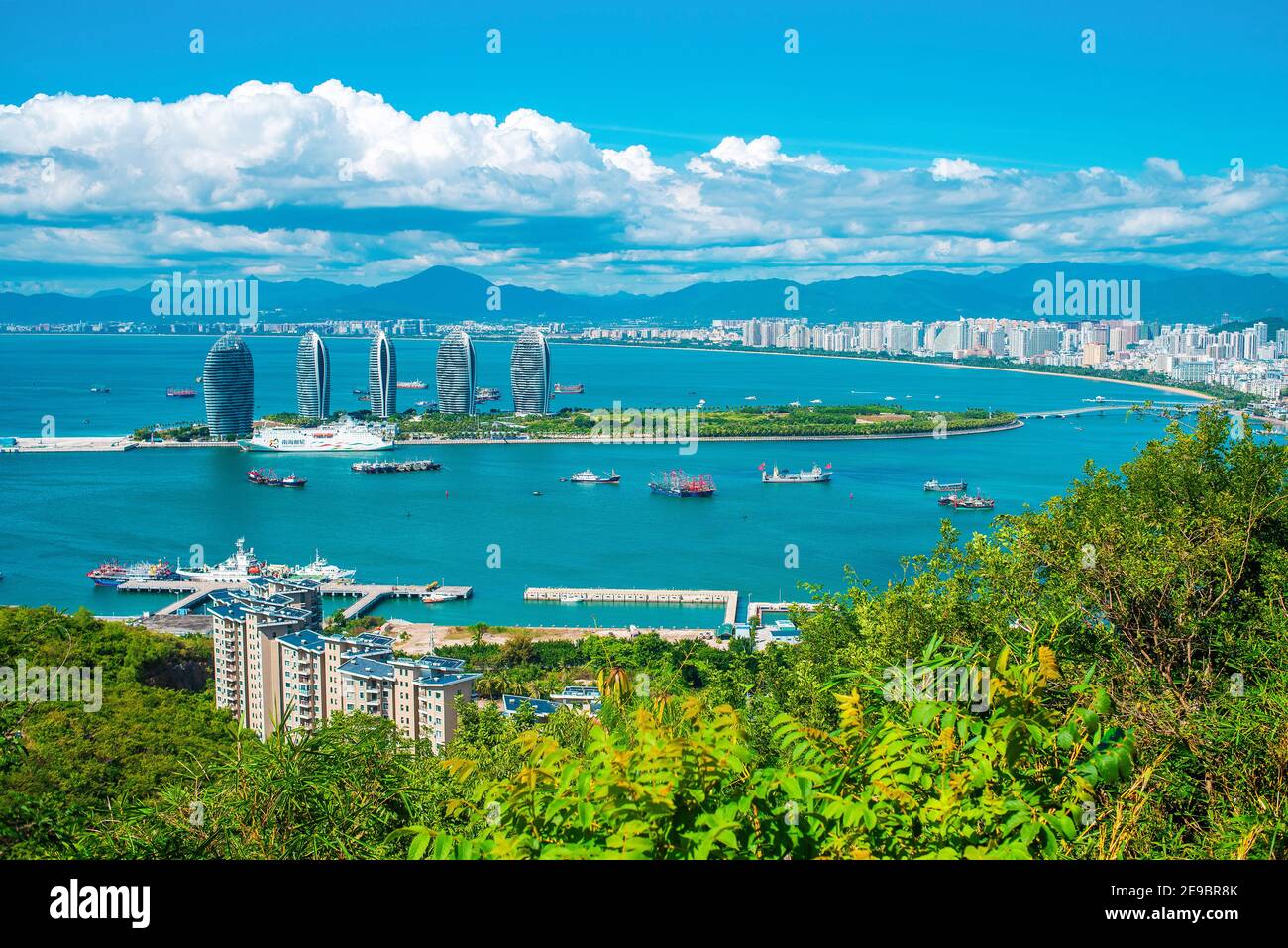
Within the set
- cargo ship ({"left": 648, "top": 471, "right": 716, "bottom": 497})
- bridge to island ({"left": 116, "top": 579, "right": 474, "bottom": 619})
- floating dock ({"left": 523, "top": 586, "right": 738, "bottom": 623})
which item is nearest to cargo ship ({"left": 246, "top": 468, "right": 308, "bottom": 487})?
cargo ship ({"left": 648, "top": 471, "right": 716, "bottom": 497})

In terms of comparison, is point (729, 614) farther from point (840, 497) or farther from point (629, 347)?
point (629, 347)


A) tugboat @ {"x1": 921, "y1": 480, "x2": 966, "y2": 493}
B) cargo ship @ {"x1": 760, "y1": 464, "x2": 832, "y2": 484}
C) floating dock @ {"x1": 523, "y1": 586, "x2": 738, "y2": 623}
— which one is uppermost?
cargo ship @ {"x1": 760, "y1": 464, "x2": 832, "y2": 484}

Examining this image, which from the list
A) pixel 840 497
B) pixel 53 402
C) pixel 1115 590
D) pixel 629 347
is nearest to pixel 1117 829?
pixel 1115 590

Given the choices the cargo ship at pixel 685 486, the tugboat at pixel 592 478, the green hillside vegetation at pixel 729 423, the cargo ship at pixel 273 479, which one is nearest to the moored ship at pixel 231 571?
the cargo ship at pixel 273 479

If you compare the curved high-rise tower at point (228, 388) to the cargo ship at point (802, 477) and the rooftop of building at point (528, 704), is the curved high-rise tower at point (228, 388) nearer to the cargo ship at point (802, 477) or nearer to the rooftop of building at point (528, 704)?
the cargo ship at point (802, 477)

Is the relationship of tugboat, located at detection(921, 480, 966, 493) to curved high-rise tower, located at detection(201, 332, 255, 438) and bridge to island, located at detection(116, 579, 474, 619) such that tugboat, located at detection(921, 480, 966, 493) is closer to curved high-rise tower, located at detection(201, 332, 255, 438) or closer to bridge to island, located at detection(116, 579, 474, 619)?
bridge to island, located at detection(116, 579, 474, 619)
